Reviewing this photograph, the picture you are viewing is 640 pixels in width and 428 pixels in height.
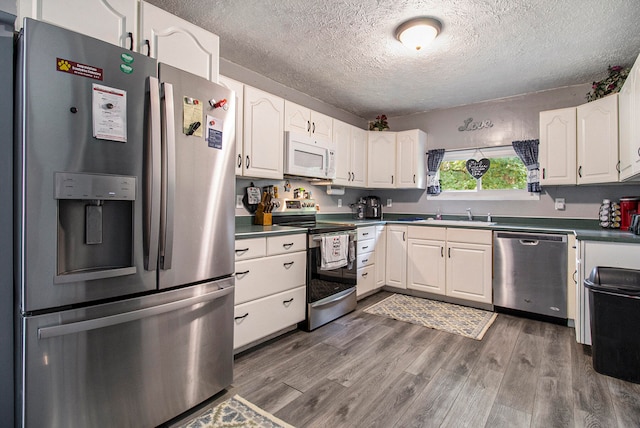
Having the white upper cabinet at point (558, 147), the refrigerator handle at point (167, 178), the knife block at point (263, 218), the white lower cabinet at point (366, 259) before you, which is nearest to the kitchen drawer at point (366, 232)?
the white lower cabinet at point (366, 259)

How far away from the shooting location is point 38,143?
47.8 inches

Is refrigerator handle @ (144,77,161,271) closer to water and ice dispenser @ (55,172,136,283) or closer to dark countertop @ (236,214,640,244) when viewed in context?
water and ice dispenser @ (55,172,136,283)

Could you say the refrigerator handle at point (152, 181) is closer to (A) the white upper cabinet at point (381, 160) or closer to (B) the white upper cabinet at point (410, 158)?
(A) the white upper cabinet at point (381, 160)

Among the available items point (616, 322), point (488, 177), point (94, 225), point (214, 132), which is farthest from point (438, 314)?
point (94, 225)

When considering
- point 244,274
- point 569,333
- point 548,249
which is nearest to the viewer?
point 244,274

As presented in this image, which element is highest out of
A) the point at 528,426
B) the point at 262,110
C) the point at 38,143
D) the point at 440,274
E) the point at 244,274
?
the point at 262,110

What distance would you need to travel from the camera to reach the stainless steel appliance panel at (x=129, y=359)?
48.8 inches

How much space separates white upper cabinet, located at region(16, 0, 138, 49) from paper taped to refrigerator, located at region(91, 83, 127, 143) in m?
0.39

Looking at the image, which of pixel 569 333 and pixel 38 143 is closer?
pixel 38 143

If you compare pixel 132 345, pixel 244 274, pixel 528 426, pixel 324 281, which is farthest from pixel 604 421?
pixel 132 345

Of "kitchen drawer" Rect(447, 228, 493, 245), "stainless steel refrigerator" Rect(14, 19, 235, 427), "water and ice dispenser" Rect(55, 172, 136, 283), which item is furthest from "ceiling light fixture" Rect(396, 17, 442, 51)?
"water and ice dispenser" Rect(55, 172, 136, 283)

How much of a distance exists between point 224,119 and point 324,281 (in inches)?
65.5

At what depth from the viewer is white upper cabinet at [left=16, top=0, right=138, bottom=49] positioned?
1378mm

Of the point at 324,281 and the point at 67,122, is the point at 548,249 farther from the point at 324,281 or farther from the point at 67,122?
the point at 67,122
